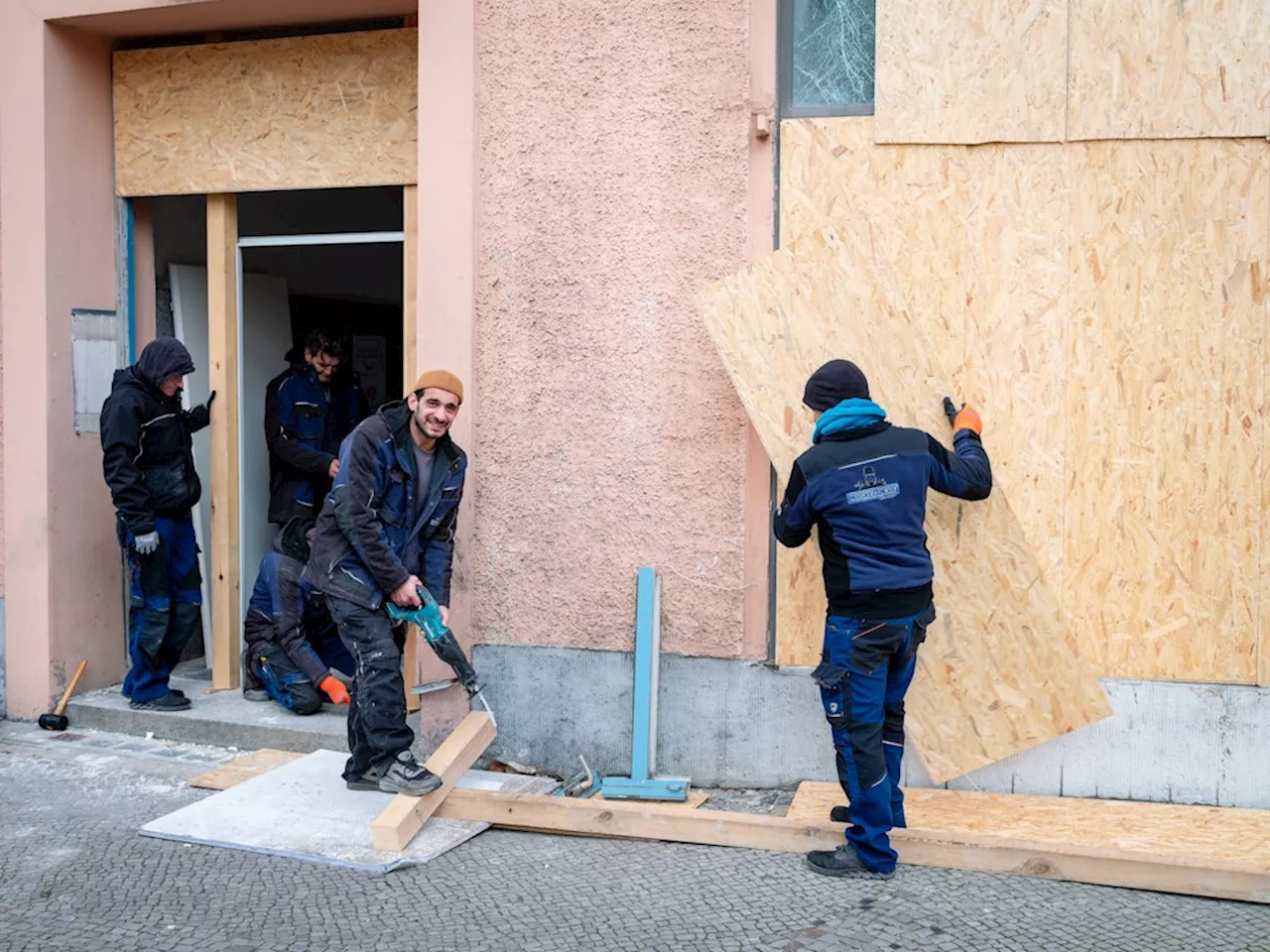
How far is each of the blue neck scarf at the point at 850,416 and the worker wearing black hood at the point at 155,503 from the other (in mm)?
3624

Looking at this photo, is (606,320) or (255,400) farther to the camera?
(255,400)

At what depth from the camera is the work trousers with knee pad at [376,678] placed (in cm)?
542

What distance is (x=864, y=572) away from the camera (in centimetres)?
483

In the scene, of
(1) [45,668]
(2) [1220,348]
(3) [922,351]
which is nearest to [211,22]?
(1) [45,668]

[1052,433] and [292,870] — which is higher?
[1052,433]

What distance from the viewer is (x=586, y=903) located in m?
4.60

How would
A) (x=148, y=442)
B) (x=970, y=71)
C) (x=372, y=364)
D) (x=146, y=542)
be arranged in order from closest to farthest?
(x=970, y=71)
(x=146, y=542)
(x=148, y=442)
(x=372, y=364)

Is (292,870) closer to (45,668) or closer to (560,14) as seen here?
(45,668)

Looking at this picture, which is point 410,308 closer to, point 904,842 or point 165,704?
point 165,704

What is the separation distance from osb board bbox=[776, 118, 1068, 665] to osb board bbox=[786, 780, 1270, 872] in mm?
964

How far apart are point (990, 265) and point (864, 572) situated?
1.65 meters

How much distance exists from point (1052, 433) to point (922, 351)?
0.67 m

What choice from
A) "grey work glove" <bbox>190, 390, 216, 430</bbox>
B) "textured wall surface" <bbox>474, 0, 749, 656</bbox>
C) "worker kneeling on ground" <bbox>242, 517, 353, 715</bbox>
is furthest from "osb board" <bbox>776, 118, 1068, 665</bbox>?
"grey work glove" <bbox>190, 390, 216, 430</bbox>

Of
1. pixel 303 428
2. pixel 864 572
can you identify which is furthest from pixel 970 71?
pixel 303 428
